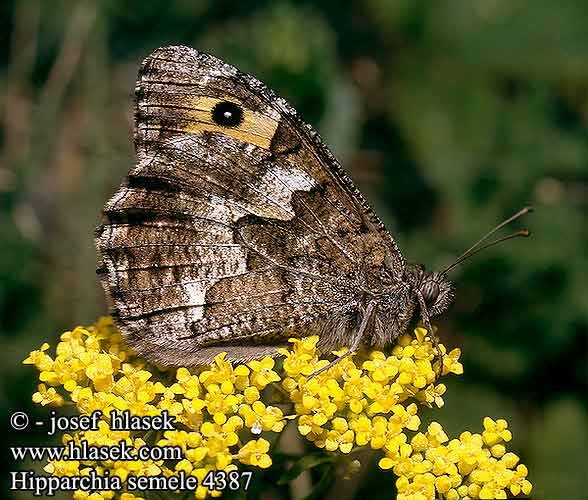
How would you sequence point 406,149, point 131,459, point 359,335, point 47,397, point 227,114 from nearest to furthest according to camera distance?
point 131,459, point 47,397, point 359,335, point 227,114, point 406,149

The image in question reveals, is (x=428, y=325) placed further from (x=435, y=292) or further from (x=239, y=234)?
(x=239, y=234)

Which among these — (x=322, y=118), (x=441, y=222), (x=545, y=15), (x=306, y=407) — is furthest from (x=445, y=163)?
(x=306, y=407)

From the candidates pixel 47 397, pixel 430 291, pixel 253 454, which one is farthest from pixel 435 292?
pixel 47 397

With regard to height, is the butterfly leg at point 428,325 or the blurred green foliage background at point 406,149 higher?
the blurred green foliage background at point 406,149

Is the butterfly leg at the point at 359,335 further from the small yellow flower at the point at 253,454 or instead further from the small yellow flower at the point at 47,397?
the small yellow flower at the point at 47,397

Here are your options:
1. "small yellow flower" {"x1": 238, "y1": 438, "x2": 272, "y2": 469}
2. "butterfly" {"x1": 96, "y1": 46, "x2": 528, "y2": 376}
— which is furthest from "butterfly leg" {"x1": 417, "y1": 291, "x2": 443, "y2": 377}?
"small yellow flower" {"x1": 238, "y1": 438, "x2": 272, "y2": 469}

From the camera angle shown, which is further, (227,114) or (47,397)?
(227,114)

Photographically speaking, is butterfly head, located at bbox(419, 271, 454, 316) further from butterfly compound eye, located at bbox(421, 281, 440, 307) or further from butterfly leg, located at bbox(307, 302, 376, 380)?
butterfly leg, located at bbox(307, 302, 376, 380)

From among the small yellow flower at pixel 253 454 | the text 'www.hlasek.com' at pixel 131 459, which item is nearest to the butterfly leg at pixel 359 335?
the small yellow flower at pixel 253 454

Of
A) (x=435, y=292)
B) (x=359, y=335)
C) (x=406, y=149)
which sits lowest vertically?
(x=359, y=335)
